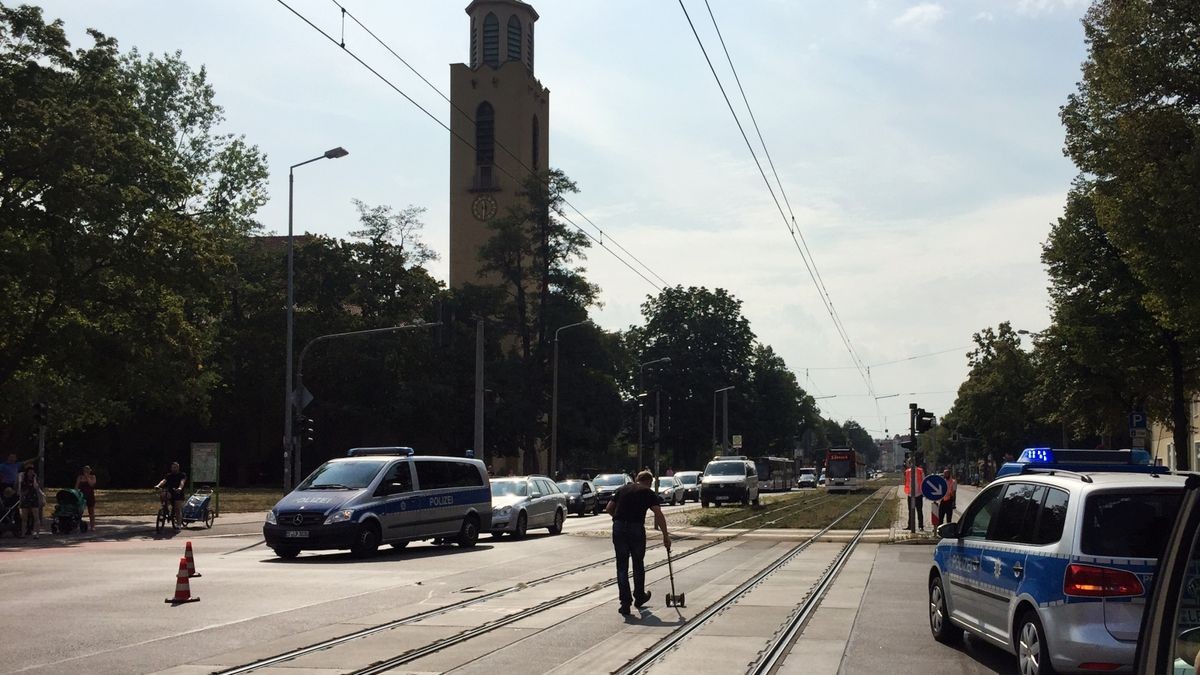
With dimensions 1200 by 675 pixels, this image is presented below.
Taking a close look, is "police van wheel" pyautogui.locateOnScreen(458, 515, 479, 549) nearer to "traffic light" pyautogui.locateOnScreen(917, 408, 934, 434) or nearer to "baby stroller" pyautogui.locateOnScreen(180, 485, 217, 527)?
"baby stroller" pyautogui.locateOnScreen(180, 485, 217, 527)

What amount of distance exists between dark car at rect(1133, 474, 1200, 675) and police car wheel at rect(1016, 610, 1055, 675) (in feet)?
15.0

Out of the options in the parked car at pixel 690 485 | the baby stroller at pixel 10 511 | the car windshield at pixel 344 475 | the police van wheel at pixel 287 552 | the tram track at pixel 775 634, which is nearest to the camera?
the tram track at pixel 775 634

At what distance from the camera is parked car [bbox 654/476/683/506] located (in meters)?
57.8

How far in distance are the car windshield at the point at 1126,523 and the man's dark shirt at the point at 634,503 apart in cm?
640

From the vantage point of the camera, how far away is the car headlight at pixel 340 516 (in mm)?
20734

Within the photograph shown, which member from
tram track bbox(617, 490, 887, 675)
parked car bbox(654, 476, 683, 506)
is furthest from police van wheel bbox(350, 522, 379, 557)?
parked car bbox(654, 476, 683, 506)

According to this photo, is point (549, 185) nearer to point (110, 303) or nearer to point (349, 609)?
point (110, 303)

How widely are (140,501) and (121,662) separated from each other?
121ft

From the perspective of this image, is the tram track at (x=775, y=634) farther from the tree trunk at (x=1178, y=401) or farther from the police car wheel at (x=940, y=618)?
the tree trunk at (x=1178, y=401)

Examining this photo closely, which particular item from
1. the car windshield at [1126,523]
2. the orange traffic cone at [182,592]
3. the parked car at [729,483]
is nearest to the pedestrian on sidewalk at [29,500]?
the orange traffic cone at [182,592]

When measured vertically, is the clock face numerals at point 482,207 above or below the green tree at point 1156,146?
above

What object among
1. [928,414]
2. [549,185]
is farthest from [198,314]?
[928,414]

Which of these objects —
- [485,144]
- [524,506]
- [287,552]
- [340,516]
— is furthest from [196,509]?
[485,144]

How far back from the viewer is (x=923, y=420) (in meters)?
28.5
